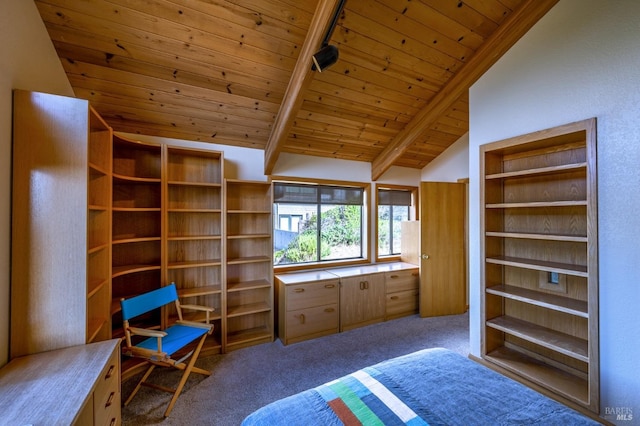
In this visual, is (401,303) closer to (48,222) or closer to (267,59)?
(267,59)

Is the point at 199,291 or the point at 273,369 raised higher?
the point at 199,291

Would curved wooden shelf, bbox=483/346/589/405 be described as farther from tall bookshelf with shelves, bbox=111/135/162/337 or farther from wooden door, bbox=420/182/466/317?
tall bookshelf with shelves, bbox=111/135/162/337

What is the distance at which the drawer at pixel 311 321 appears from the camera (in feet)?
9.44

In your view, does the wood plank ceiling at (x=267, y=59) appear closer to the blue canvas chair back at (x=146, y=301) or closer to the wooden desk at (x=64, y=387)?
the blue canvas chair back at (x=146, y=301)

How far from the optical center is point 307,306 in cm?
295

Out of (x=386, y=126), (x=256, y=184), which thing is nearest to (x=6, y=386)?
(x=256, y=184)

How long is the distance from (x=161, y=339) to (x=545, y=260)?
339 cm

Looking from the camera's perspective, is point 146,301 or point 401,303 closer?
point 146,301

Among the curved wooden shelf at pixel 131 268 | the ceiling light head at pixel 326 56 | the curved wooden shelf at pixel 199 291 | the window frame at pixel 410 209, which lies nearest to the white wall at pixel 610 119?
the ceiling light head at pixel 326 56

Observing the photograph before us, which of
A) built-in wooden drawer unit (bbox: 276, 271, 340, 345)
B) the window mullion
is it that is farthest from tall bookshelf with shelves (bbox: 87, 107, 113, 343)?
the window mullion

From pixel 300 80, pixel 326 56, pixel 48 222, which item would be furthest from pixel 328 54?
pixel 48 222

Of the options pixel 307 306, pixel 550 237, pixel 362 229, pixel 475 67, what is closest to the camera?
pixel 550 237

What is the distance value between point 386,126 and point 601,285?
99.1 inches

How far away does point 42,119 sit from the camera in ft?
4.66
